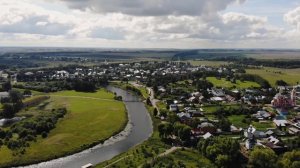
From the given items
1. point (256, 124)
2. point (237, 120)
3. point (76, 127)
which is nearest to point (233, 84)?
point (237, 120)

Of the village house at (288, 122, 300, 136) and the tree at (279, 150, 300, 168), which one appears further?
the village house at (288, 122, 300, 136)

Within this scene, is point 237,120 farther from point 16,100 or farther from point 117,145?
point 16,100

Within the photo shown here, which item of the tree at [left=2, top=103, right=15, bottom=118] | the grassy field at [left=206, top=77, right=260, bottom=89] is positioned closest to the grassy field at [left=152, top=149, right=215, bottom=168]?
the tree at [left=2, top=103, right=15, bottom=118]

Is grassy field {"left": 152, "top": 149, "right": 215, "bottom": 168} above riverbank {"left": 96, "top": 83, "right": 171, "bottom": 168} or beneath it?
above

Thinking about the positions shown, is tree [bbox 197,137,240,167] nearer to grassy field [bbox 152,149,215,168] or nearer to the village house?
grassy field [bbox 152,149,215,168]

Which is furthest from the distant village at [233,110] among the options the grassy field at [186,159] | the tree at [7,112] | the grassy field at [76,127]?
the tree at [7,112]

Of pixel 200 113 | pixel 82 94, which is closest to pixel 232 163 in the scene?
pixel 200 113
